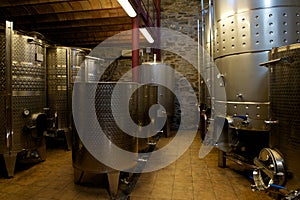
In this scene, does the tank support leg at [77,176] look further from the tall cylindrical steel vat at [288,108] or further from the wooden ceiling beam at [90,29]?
Result: the wooden ceiling beam at [90,29]

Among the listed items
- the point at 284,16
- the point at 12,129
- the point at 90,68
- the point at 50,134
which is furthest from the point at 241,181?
the point at 90,68

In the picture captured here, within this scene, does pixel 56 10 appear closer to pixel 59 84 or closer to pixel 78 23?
pixel 78 23

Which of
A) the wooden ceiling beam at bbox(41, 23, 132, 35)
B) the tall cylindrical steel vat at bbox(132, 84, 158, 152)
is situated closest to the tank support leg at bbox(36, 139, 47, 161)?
the tall cylindrical steel vat at bbox(132, 84, 158, 152)

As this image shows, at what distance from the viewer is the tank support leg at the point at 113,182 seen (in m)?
2.05

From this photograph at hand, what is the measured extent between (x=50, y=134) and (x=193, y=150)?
2346 mm

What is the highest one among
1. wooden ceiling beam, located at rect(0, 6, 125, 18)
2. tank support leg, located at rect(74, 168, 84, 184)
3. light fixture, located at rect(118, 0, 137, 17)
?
wooden ceiling beam, located at rect(0, 6, 125, 18)

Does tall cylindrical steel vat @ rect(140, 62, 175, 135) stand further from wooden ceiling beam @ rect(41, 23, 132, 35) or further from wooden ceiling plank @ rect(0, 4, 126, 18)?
wooden ceiling plank @ rect(0, 4, 126, 18)

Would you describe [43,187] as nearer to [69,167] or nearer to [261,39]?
[69,167]

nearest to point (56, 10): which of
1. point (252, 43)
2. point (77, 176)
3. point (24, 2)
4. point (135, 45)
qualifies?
point (24, 2)

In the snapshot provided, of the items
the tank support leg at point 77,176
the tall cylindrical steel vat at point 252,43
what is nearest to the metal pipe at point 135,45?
the tall cylindrical steel vat at point 252,43

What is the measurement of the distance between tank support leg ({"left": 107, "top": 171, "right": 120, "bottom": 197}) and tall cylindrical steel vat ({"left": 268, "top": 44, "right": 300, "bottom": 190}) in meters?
1.43

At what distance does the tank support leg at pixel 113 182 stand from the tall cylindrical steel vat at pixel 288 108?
1435 mm

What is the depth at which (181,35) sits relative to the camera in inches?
239

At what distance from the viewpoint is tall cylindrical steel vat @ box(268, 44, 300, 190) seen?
151 centimetres
